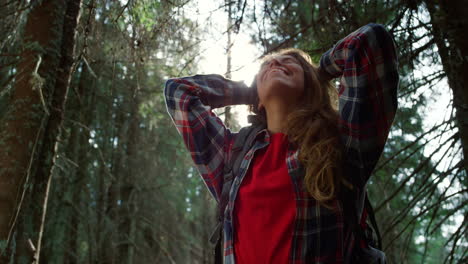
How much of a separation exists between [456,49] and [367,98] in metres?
1.29

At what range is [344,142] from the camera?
5.27 ft

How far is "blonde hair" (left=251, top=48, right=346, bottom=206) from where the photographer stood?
4.87ft

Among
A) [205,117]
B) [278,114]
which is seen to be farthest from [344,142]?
[205,117]

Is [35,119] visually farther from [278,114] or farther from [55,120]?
[278,114]

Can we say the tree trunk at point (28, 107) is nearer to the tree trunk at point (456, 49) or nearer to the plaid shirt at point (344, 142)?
the plaid shirt at point (344, 142)

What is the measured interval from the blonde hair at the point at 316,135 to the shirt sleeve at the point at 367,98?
0.07 metres

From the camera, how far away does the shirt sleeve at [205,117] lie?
194 cm

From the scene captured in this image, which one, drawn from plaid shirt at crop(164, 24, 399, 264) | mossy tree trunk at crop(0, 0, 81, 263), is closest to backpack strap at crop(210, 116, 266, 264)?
plaid shirt at crop(164, 24, 399, 264)

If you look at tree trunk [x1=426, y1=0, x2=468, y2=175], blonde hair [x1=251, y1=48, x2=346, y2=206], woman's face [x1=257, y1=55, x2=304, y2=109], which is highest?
tree trunk [x1=426, y1=0, x2=468, y2=175]

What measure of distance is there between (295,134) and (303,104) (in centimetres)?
26

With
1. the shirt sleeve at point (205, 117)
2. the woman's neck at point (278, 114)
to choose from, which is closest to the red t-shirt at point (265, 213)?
the woman's neck at point (278, 114)

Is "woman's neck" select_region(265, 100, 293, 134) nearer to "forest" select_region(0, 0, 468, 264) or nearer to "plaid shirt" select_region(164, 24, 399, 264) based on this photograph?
"plaid shirt" select_region(164, 24, 399, 264)

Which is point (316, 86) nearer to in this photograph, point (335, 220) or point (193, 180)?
point (335, 220)

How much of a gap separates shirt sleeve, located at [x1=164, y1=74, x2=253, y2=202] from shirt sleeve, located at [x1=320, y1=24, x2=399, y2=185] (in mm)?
637
